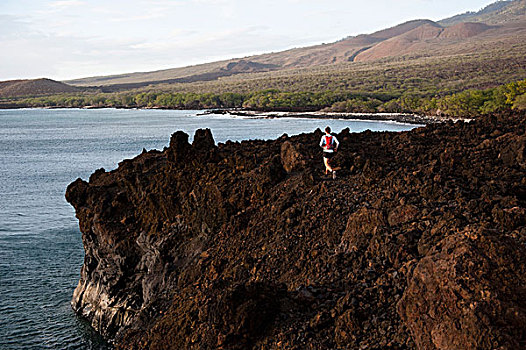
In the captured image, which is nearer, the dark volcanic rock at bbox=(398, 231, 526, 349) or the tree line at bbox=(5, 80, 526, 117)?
the dark volcanic rock at bbox=(398, 231, 526, 349)

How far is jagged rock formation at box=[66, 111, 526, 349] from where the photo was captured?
6.75 meters

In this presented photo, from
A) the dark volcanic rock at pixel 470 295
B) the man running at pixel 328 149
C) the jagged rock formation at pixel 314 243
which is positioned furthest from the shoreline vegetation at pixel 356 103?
the dark volcanic rock at pixel 470 295

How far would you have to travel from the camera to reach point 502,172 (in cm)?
1223

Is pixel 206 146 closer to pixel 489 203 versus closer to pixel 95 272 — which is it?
pixel 95 272

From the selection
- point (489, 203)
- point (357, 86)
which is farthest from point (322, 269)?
point (357, 86)

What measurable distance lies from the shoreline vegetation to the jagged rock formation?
108ft

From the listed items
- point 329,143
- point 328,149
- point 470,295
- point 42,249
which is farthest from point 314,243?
point 42,249

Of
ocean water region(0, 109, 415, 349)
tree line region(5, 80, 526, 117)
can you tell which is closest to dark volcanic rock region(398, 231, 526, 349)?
ocean water region(0, 109, 415, 349)

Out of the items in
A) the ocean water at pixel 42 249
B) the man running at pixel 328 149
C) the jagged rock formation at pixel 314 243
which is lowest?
the ocean water at pixel 42 249

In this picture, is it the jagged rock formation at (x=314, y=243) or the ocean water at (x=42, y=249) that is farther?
the ocean water at (x=42, y=249)

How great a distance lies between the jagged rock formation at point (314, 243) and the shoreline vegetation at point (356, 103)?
3299 cm

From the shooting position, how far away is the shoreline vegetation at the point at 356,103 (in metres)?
76.4

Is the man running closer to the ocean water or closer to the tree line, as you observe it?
the ocean water

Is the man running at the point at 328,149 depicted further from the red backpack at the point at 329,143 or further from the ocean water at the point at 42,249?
the ocean water at the point at 42,249
